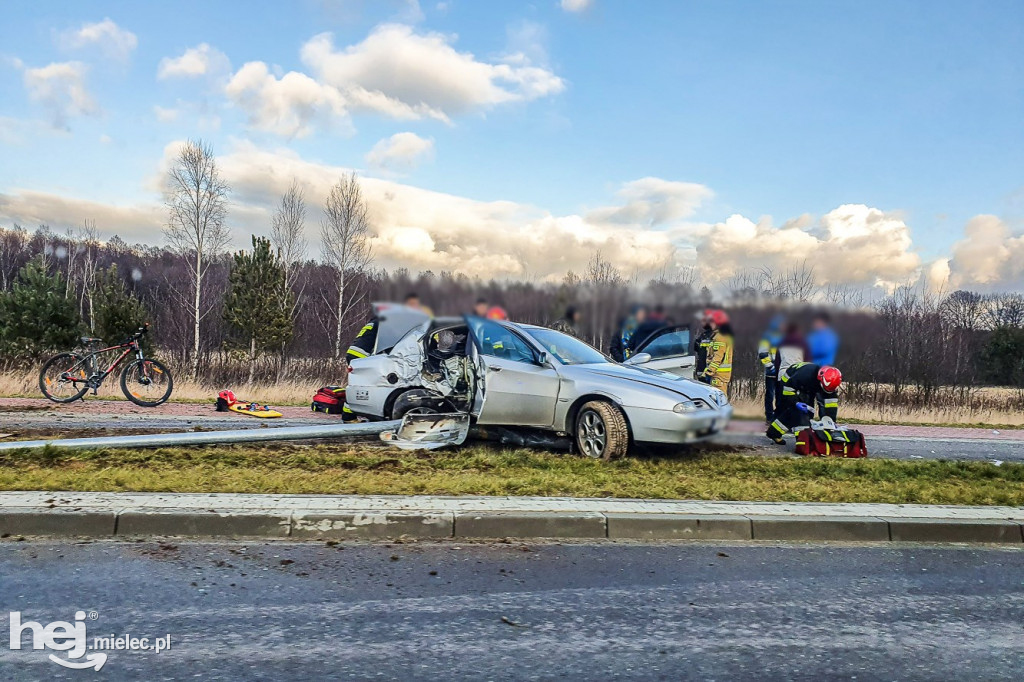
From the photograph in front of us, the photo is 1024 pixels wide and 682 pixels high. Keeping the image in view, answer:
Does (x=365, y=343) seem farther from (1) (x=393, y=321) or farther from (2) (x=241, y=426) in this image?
(2) (x=241, y=426)

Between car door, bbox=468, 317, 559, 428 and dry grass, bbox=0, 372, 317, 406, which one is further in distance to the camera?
dry grass, bbox=0, 372, 317, 406

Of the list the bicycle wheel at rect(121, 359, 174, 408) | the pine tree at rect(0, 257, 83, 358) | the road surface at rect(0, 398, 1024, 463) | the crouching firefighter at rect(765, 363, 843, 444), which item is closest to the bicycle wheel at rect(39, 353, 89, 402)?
the road surface at rect(0, 398, 1024, 463)

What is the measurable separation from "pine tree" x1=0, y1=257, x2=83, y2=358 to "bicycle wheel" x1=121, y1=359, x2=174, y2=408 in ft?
24.4

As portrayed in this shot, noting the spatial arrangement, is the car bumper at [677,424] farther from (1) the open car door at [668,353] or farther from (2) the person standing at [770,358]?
(1) the open car door at [668,353]

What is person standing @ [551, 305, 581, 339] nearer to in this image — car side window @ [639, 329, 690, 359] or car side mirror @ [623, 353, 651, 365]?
car side mirror @ [623, 353, 651, 365]

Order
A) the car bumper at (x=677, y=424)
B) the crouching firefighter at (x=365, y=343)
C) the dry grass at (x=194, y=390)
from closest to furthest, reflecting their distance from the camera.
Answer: the car bumper at (x=677, y=424) → the crouching firefighter at (x=365, y=343) → the dry grass at (x=194, y=390)

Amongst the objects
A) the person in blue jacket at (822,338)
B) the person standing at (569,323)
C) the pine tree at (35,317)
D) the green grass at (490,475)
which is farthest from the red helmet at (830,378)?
the pine tree at (35,317)

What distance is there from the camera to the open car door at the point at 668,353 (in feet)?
28.9

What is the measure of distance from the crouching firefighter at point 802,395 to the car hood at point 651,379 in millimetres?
956

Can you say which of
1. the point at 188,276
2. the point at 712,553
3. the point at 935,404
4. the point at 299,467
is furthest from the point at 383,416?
the point at 188,276

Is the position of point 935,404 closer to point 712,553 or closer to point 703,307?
point 703,307

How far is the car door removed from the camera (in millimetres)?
8547

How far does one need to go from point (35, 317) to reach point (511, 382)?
59.6 ft

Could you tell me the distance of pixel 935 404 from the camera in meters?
18.1
